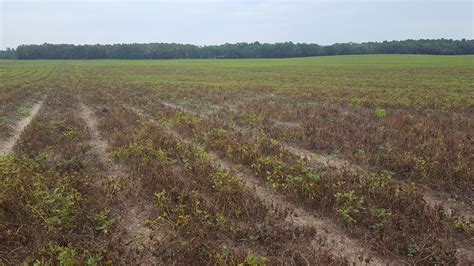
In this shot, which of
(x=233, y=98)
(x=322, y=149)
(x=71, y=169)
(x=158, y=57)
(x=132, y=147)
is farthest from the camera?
(x=158, y=57)

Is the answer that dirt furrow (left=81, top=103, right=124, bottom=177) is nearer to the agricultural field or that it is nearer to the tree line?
the agricultural field

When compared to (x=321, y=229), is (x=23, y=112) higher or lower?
higher

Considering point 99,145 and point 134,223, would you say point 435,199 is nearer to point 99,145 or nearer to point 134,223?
point 134,223

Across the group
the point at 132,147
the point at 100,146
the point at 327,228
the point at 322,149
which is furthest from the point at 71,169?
the point at 322,149

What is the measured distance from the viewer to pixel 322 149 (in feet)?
33.9

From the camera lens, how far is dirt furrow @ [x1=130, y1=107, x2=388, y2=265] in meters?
5.04

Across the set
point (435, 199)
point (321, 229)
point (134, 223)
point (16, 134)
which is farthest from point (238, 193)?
point (16, 134)

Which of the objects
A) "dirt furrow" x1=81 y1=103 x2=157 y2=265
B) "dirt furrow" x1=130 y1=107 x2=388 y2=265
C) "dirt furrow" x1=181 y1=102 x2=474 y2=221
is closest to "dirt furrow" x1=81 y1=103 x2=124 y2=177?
"dirt furrow" x1=81 y1=103 x2=157 y2=265

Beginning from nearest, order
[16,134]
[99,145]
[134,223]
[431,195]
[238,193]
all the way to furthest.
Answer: [134,223], [238,193], [431,195], [99,145], [16,134]

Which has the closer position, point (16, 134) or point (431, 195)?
point (431, 195)

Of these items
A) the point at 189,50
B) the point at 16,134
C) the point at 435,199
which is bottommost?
the point at 435,199

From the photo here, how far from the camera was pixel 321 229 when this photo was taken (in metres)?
5.78

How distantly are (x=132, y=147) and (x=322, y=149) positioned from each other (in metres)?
5.70

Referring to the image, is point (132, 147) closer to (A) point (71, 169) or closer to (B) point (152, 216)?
(A) point (71, 169)
